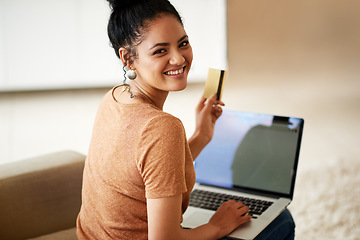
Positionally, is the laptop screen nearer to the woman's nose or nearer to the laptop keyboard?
the laptop keyboard

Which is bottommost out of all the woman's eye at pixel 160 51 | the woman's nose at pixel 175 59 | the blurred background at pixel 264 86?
the blurred background at pixel 264 86

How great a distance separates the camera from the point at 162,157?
0.98 meters

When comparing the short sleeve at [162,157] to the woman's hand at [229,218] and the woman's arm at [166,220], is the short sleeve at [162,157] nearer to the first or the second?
the woman's arm at [166,220]

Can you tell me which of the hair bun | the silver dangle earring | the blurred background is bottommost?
the blurred background

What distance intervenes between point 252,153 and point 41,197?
2.34ft

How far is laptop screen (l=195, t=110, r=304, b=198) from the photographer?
1.40 metres

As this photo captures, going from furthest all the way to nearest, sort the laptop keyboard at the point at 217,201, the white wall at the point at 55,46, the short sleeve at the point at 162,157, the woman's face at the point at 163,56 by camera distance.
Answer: the white wall at the point at 55,46 < the laptop keyboard at the point at 217,201 < the woman's face at the point at 163,56 < the short sleeve at the point at 162,157

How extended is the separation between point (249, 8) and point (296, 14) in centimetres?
71

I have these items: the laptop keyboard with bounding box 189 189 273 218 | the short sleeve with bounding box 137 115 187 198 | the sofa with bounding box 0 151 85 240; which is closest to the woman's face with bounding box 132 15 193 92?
the short sleeve with bounding box 137 115 187 198

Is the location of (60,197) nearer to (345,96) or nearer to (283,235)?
(283,235)

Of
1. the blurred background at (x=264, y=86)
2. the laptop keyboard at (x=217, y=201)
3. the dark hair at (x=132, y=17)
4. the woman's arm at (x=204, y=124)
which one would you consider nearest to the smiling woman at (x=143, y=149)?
the dark hair at (x=132, y=17)

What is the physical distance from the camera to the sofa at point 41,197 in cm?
141

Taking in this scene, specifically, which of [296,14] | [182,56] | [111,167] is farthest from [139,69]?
[296,14]

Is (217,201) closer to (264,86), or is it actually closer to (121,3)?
(121,3)
